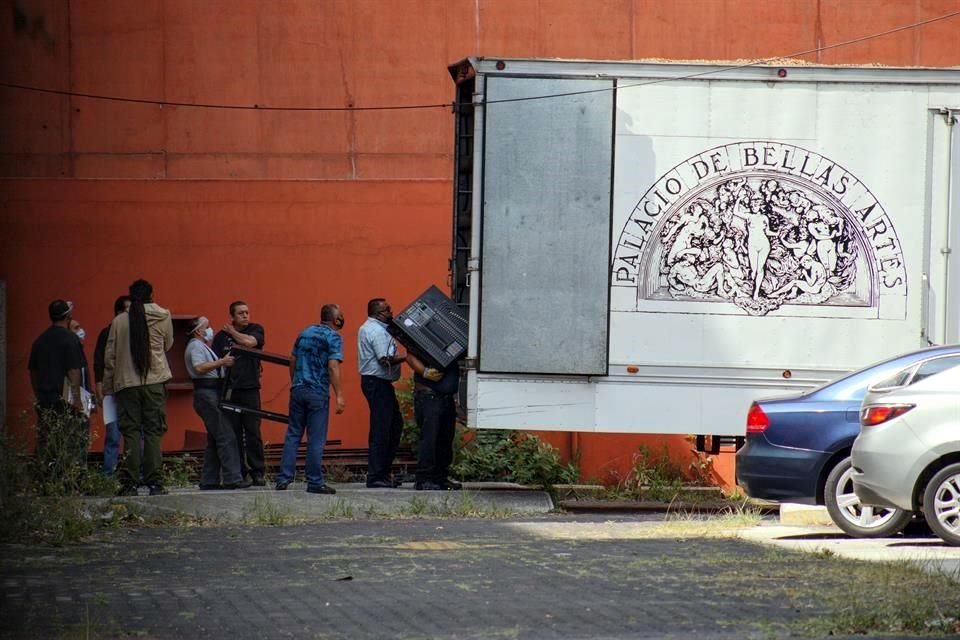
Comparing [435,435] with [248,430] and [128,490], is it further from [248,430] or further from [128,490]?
[128,490]

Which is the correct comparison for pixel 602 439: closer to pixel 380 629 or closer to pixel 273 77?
pixel 273 77

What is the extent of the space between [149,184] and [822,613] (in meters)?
11.6

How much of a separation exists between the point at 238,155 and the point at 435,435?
16.2 feet

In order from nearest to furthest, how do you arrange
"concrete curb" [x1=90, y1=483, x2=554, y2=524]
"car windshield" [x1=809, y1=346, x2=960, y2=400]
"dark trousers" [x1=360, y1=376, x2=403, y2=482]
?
"car windshield" [x1=809, y1=346, x2=960, y2=400] < "concrete curb" [x1=90, y1=483, x2=554, y2=524] < "dark trousers" [x1=360, y1=376, x2=403, y2=482]

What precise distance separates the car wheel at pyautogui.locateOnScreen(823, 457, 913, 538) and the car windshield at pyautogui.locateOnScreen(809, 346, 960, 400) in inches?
22.5

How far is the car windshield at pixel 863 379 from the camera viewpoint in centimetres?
1112

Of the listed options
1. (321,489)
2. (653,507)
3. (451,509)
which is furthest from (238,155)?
(653,507)

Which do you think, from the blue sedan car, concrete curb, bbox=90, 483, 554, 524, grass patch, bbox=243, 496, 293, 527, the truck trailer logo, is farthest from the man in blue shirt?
the blue sedan car

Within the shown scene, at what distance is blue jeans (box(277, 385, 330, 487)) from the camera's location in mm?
13656

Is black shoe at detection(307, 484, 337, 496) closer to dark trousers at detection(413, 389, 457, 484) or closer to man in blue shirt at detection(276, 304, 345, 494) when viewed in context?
man in blue shirt at detection(276, 304, 345, 494)

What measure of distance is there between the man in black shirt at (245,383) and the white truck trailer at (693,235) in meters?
2.51

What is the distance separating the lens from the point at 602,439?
1627 centimetres

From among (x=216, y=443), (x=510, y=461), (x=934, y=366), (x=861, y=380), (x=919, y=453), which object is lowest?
(x=510, y=461)

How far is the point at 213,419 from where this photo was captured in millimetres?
14094
